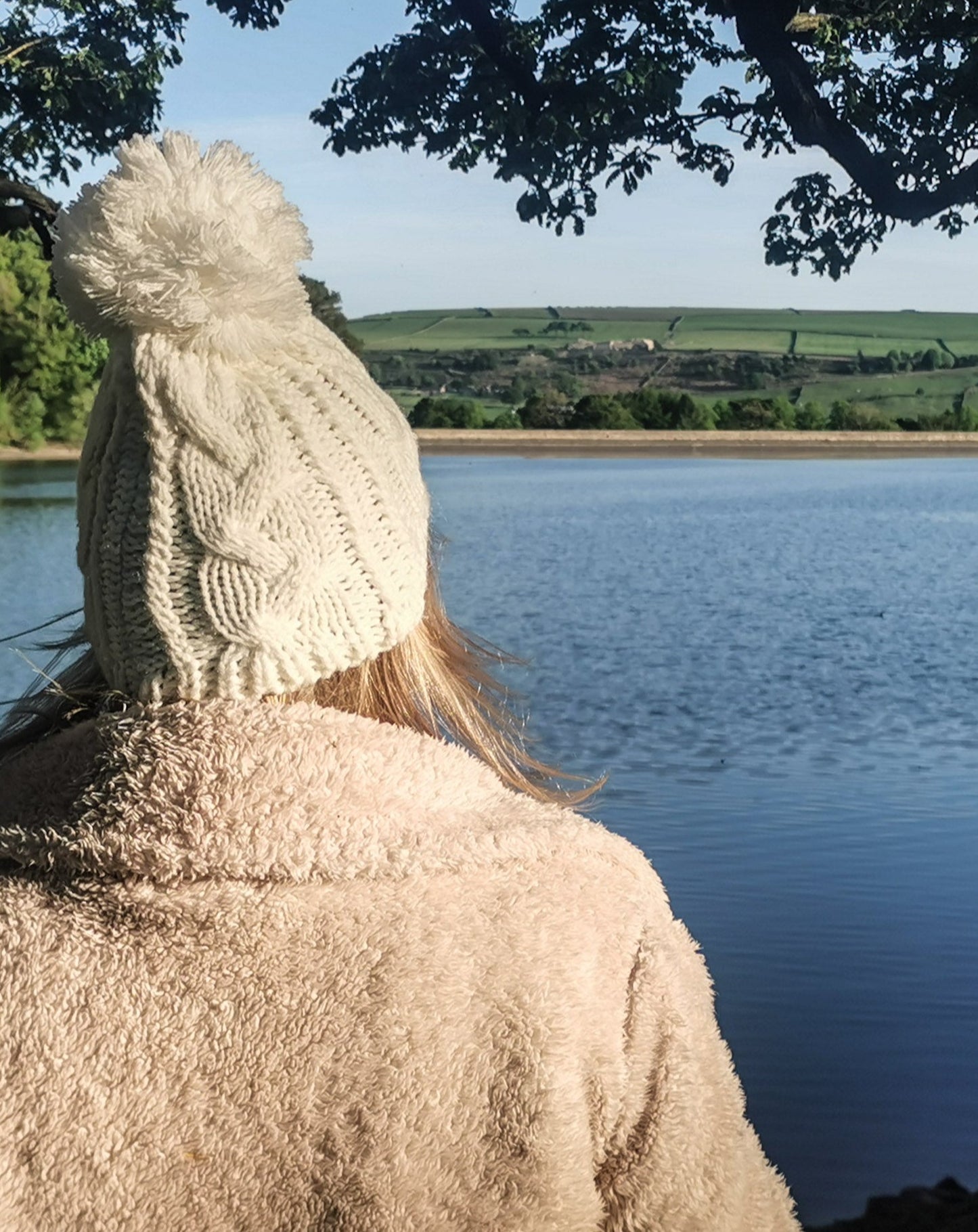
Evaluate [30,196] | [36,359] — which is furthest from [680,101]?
[36,359]

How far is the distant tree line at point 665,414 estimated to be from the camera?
458 centimetres

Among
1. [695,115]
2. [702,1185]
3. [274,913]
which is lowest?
[702,1185]

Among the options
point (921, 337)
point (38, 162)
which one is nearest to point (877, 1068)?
point (38, 162)

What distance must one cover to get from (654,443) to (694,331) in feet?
2.44

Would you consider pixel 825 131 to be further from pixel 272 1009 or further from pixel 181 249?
pixel 272 1009

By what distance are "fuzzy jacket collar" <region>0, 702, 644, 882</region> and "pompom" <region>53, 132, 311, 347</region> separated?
0.14 meters

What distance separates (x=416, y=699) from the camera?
2.02ft

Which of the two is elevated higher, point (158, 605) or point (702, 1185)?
point (158, 605)

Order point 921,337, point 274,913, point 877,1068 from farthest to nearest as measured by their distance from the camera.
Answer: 1. point 921,337
2. point 877,1068
3. point 274,913

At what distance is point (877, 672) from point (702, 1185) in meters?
2.58

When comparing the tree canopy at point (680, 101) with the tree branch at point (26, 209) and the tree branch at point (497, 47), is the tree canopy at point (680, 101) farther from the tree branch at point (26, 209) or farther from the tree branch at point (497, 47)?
the tree branch at point (26, 209)

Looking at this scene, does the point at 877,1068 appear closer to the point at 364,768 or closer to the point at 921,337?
the point at 364,768

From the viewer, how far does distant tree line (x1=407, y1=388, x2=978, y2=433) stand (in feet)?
15.0

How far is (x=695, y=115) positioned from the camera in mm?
1789
